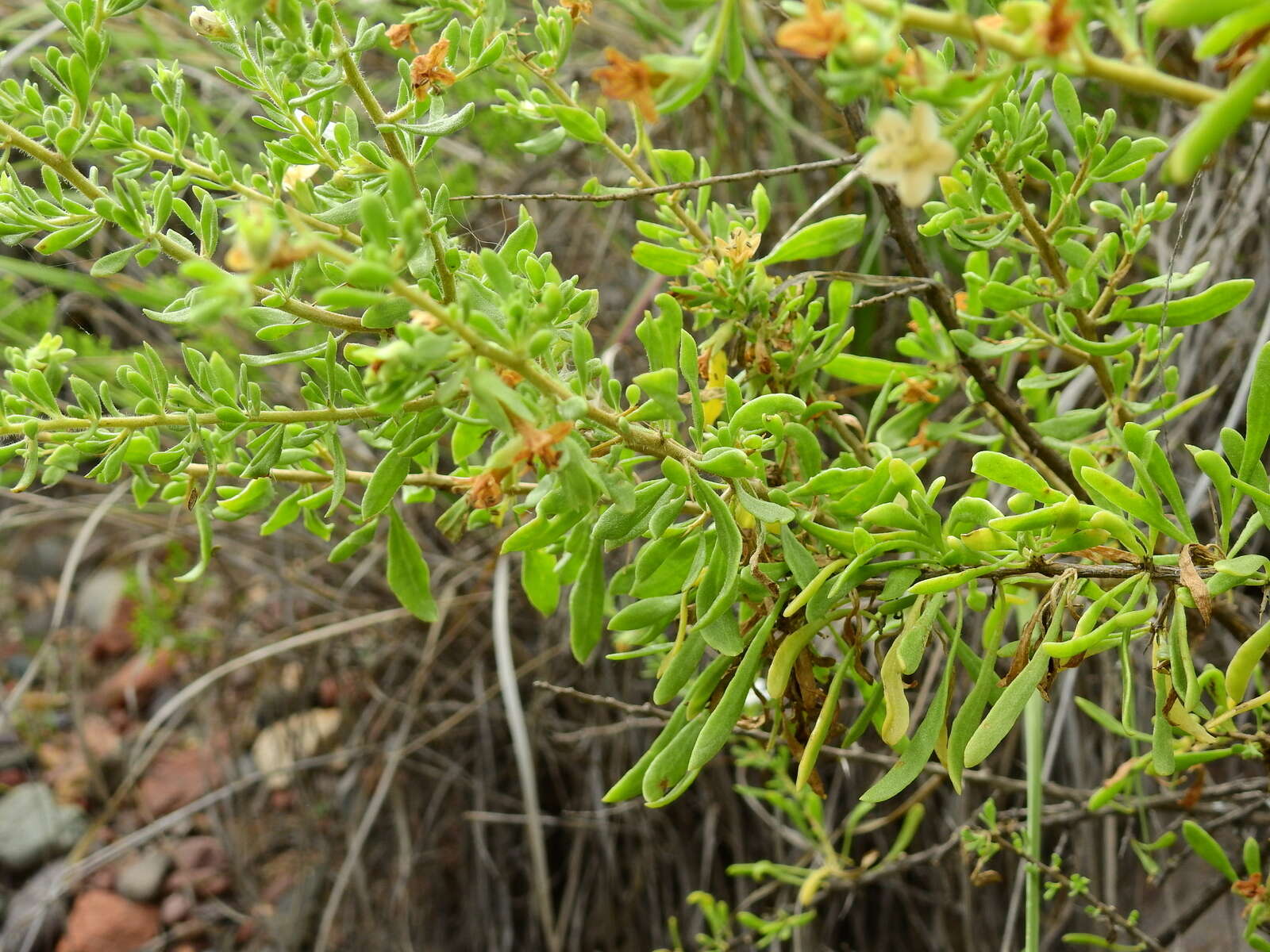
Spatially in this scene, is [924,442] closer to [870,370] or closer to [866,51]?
[870,370]

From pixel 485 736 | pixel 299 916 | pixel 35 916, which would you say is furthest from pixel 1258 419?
pixel 35 916

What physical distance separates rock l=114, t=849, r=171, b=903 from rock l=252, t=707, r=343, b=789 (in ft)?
1.00

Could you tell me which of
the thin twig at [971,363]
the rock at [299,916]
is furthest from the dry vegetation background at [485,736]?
the thin twig at [971,363]

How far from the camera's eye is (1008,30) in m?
0.31

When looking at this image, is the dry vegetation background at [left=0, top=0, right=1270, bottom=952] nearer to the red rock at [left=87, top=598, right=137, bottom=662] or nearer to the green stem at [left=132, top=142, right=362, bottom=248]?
the red rock at [left=87, top=598, right=137, bottom=662]

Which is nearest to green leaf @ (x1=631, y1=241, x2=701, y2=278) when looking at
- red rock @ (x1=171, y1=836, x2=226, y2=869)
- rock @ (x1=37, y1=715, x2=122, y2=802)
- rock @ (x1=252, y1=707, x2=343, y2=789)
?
rock @ (x1=252, y1=707, x2=343, y2=789)

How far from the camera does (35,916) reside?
1879 millimetres

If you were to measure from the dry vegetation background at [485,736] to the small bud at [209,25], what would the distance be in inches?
29.5

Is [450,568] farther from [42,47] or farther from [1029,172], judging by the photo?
[42,47]

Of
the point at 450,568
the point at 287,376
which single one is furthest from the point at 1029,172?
the point at 287,376

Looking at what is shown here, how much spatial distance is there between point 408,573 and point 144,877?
81.7 inches

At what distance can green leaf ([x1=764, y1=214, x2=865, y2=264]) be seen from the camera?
0.63 meters

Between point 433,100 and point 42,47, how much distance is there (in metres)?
1.94

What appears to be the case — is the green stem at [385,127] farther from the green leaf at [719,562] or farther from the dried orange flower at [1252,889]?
the dried orange flower at [1252,889]
